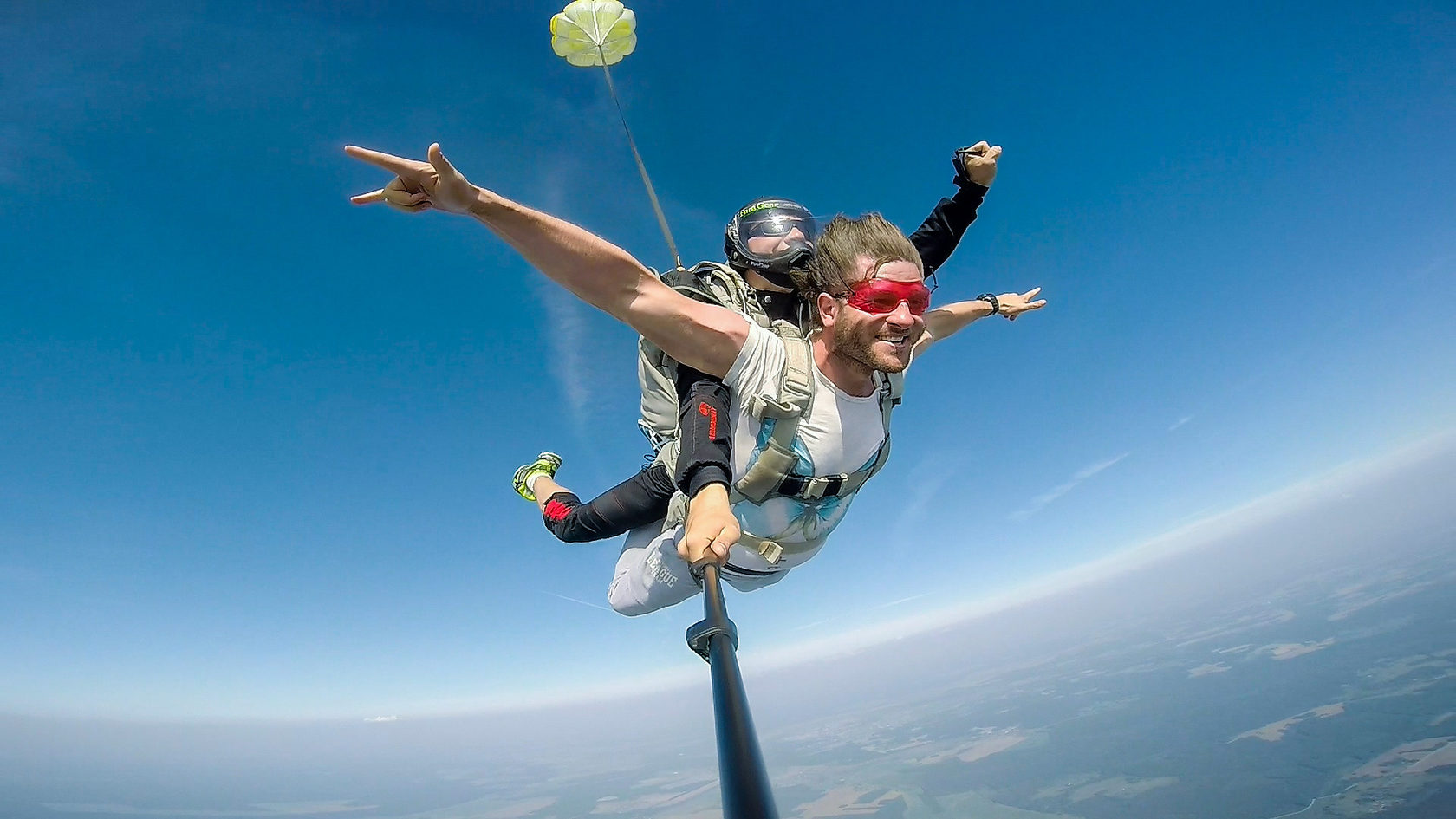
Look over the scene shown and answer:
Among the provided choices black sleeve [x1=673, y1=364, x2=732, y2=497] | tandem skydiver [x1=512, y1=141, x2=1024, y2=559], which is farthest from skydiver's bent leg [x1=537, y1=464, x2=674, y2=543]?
black sleeve [x1=673, y1=364, x2=732, y2=497]

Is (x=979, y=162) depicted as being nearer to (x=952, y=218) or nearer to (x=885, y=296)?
(x=952, y=218)

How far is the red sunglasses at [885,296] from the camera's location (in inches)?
81.2

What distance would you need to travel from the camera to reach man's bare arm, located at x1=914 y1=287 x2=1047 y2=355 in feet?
9.94

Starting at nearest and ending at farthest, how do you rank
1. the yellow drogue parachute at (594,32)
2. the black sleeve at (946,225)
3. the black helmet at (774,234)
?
the black helmet at (774,234)
the black sleeve at (946,225)
the yellow drogue parachute at (594,32)

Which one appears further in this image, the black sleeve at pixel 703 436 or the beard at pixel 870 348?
Result: the beard at pixel 870 348

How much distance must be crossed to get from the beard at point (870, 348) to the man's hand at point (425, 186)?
4.24 feet

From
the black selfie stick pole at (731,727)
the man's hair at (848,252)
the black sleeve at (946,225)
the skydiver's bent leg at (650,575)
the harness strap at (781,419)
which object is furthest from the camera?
the black sleeve at (946,225)

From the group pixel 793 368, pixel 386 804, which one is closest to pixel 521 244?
pixel 793 368

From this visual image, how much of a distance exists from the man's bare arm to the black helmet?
801 mm

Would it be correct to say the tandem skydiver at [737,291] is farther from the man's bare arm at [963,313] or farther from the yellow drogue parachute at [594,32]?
the yellow drogue parachute at [594,32]

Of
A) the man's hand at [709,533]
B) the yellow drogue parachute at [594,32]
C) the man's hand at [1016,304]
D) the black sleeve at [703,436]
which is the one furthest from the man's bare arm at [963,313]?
A: the yellow drogue parachute at [594,32]

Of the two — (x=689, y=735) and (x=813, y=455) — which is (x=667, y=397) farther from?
(x=689, y=735)

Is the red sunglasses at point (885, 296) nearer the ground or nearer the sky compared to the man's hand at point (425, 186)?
nearer the ground

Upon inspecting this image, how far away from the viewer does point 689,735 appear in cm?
17888
